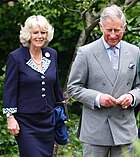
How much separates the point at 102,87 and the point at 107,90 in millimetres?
44

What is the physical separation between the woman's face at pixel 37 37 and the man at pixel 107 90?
18.1 inches

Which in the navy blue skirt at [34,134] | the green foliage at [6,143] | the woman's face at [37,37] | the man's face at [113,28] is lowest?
the green foliage at [6,143]

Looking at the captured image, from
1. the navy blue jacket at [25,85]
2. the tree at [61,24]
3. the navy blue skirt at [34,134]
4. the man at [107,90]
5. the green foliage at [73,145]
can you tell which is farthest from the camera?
the tree at [61,24]

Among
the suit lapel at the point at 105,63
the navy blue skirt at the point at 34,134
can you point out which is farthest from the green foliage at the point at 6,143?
the suit lapel at the point at 105,63

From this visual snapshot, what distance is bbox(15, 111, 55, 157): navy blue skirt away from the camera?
205 inches

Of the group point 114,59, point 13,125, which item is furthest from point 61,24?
point 114,59

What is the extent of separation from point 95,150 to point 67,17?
5.60m

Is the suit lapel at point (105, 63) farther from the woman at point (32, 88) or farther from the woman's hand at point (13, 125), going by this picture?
the woman's hand at point (13, 125)

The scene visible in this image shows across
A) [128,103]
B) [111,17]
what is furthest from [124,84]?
[111,17]

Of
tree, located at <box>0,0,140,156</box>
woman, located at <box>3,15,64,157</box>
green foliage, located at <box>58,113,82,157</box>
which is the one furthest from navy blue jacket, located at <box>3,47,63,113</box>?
tree, located at <box>0,0,140,156</box>

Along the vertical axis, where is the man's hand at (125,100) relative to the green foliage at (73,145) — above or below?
above

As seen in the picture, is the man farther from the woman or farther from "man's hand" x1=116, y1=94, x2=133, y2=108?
the woman

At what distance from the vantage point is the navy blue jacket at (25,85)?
509cm

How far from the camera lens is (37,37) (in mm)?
5090
